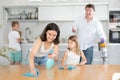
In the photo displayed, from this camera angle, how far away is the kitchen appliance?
5.45 meters

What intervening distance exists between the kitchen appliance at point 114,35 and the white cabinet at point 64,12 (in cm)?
35

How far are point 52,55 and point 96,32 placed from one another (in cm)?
165

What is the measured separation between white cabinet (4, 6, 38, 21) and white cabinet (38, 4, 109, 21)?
25 cm

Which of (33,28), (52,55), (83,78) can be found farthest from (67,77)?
(33,28)

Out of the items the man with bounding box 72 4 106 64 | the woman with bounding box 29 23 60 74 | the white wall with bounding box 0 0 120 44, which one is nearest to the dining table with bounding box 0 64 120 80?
the woman with bounding box 29 23 60 74

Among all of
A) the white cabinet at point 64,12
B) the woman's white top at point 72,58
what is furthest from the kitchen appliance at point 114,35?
the woman's white top at point 72,58

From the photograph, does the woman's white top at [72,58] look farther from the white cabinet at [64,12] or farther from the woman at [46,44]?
the white cabinet at [64,12]

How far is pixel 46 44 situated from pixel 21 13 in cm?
353

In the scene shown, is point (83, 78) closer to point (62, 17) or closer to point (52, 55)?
point (52, 55)

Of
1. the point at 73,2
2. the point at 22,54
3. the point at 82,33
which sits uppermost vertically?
the point at 73,2

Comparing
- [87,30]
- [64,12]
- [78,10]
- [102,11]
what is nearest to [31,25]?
[64,12]

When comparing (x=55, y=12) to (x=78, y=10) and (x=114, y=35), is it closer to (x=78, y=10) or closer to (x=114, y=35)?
(x=78, y=10)

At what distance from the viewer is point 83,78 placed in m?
1.98

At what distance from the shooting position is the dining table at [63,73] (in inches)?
78.4
